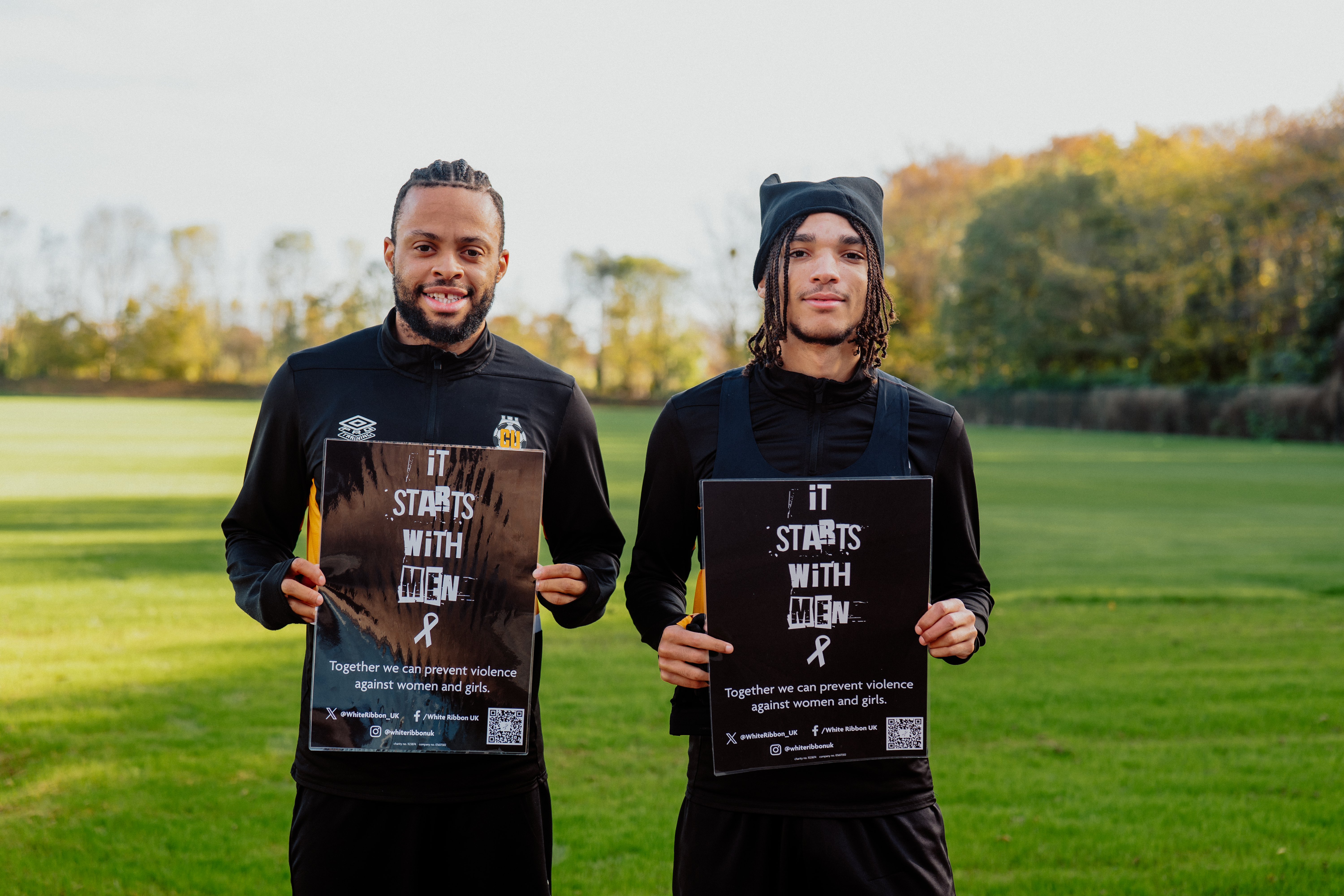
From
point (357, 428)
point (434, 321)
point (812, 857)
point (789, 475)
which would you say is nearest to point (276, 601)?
point (357, 428)

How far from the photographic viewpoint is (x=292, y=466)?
303cm

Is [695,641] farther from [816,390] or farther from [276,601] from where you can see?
[276,601]

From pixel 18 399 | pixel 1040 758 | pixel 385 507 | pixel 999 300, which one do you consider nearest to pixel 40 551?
pixel 1040 758

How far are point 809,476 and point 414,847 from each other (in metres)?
1.30

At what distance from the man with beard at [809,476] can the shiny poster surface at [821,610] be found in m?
0.05

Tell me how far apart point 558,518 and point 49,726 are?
5.06m

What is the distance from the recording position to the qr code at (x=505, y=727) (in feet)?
9.18

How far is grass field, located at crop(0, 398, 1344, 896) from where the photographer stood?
4930 millimetres

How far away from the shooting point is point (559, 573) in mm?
2830

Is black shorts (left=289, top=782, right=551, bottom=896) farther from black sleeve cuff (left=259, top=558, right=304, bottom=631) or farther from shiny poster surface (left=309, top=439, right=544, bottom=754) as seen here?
black sleeve cuff (left=259, top=558, right=304, bottom=631)

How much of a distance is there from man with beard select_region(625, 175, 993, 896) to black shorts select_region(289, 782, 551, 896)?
16.2 inches

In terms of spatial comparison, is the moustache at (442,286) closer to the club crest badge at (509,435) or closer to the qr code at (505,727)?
the club crest badge at (509,435)

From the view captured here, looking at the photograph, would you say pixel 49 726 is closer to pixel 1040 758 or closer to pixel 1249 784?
pixel 1040 758

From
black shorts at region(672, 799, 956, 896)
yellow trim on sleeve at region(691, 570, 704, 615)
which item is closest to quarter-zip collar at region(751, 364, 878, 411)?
yellow trim on sleeve at region(691, 570, 704, 615)
